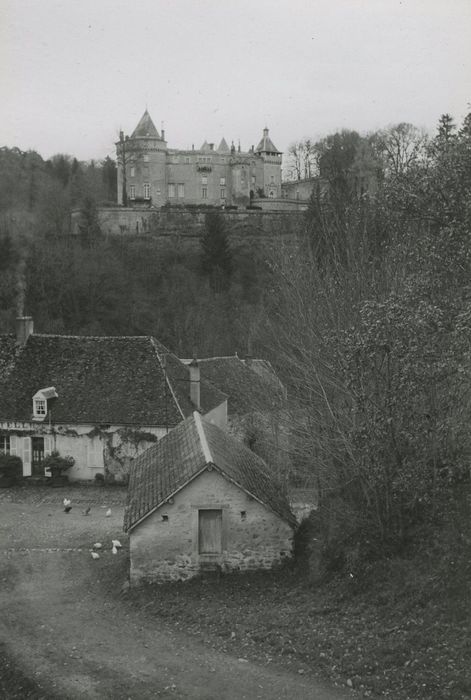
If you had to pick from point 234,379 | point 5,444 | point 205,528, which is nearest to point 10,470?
point 5,444

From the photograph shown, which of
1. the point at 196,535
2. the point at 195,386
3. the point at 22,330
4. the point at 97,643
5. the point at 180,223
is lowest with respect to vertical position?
the point at 97,643

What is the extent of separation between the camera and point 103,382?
1213 inches

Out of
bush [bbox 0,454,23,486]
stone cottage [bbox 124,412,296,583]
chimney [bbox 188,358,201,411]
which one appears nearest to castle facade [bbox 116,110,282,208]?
chimney [bbox 188,358,201,411]

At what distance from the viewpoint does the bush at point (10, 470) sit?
28781 mm

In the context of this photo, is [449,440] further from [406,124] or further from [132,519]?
[406,124]

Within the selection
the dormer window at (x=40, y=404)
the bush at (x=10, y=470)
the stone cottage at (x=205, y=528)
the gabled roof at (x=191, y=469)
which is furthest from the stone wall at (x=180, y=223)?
the stone cottage at (x=205, y=528)

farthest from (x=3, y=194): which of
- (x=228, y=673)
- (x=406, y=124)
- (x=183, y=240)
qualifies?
(x=228, y=673)

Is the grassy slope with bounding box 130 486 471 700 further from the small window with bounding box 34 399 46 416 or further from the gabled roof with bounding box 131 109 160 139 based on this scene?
the gabled roof with bounding box 131 109 160 139

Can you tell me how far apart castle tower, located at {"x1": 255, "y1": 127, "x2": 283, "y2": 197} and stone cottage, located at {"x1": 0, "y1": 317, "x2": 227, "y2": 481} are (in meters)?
67.2

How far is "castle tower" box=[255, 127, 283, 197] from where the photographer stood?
95.9 metres

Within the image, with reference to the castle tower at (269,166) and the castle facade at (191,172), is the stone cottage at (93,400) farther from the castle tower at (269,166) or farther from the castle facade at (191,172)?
the castle tower at (269,166)

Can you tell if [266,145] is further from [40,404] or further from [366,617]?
[366,617]

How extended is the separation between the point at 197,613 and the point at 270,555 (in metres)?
2.59

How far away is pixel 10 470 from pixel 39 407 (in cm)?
269
